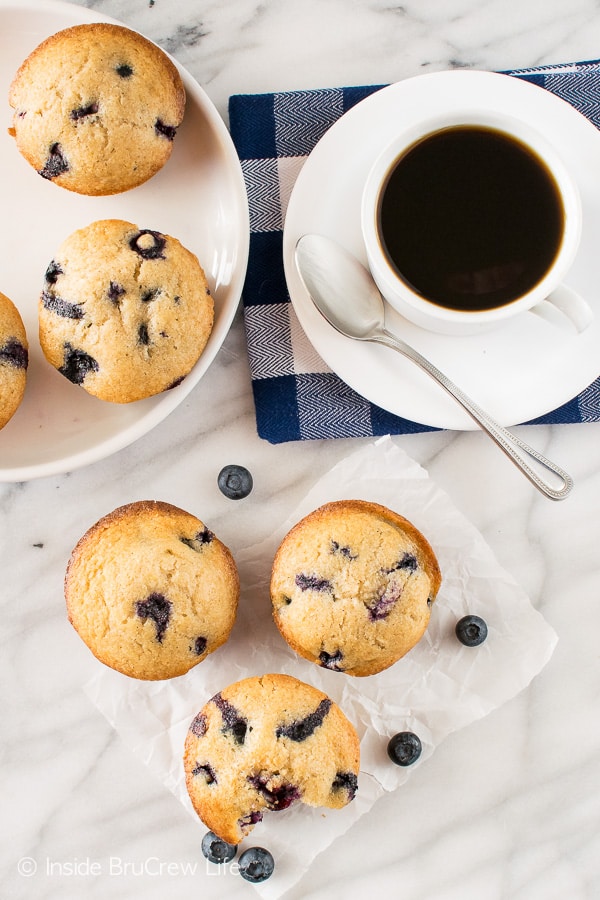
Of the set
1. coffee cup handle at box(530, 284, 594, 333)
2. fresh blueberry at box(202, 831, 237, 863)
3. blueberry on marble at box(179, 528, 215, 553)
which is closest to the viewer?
coffee cup handle at box(530, 284, 594, 333)

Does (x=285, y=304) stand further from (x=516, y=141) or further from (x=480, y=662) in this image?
(x=480, y=662)

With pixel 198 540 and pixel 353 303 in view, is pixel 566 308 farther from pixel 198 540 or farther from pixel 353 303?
pixel 198 540

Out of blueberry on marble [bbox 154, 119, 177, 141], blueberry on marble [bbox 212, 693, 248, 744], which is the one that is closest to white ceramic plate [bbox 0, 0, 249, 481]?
blueberry on marble [bbox 154, 119, 177, 141]

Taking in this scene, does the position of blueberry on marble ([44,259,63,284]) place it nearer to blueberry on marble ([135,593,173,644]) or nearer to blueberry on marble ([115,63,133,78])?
blueberry on marble ([115,63,133,78])

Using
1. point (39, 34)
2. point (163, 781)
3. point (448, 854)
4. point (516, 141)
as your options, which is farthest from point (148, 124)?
point (448, 854)

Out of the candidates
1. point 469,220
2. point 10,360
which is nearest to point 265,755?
point 10,360

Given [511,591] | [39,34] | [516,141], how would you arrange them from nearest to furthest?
[516,141]
[39,34]
[511,591]
